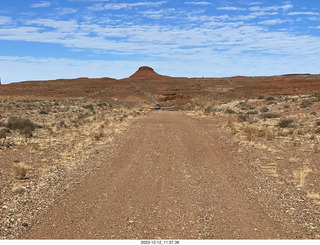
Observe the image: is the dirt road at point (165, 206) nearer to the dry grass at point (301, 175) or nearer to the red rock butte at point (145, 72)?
the dry grass at point (301, 175)

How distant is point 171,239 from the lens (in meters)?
5.81

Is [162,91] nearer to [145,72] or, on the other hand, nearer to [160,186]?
[145,72]

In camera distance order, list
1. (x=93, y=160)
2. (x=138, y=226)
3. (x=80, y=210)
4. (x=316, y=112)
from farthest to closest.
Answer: (x=316, y=112), (x=93, y=160), (x=80, y=210), (x=138, y=226)

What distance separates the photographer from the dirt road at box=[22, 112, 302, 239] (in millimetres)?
6133

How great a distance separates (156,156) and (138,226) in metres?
7.42

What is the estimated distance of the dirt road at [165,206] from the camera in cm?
613

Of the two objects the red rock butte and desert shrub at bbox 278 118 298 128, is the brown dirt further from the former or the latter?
the red rock butte

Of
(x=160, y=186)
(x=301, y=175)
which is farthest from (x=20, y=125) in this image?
(x=301, y=175)

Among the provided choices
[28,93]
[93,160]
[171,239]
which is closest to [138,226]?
[171,239]

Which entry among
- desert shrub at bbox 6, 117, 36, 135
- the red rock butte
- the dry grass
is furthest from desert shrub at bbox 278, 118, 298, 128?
the red rock butte

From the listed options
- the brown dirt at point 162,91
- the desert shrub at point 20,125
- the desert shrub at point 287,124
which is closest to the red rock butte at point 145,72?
the brown dirt at point 162,91

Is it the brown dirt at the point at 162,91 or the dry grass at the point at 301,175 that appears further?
the brown dirt at the point at 162,91

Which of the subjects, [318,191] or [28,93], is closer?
[318,191]

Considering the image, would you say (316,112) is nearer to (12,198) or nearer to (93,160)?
(93,160)
